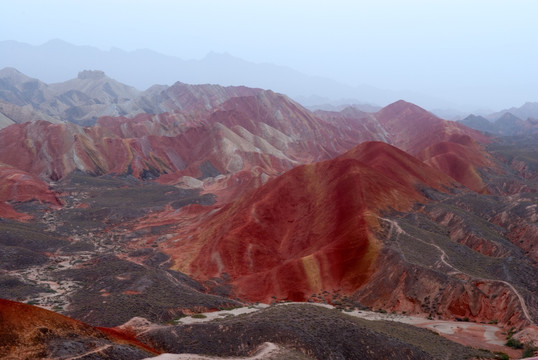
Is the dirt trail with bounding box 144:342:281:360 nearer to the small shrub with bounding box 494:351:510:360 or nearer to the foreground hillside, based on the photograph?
the foreground hillside

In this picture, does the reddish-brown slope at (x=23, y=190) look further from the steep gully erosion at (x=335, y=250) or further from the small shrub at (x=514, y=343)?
the small shrub at (x=514, y=343)

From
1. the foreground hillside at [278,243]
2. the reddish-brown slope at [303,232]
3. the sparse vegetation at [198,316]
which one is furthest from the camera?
the reddish-brown slope at [303,232]

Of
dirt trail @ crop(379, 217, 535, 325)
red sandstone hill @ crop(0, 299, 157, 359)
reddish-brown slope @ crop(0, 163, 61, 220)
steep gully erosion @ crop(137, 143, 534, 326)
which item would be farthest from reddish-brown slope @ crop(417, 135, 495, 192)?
reddish-brown slope @ crop(0, 163, 61, 220)

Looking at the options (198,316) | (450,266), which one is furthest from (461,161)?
(198,316)

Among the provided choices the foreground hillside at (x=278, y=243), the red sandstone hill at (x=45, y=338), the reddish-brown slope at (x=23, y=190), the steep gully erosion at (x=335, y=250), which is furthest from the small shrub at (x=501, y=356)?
the reddish-brown slope at (x=23, y=190)

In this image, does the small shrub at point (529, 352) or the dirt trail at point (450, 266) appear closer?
the small shrub at point (529, 352)

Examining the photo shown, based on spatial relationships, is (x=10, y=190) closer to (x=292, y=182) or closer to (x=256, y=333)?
(x=292, y=182)

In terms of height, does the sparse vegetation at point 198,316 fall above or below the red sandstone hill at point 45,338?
below

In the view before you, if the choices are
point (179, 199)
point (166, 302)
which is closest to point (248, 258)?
point (166, 302)

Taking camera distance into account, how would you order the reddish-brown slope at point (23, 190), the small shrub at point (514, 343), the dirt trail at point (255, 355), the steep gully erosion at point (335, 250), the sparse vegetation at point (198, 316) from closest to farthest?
the dirt trail at point (255, 355)
the small shrub at point (514, 343)
the sparse vegetation at point (198, 316)
the steep gully erosion at point (335, 250)
the reddish-brown slope at point (23, 190)
